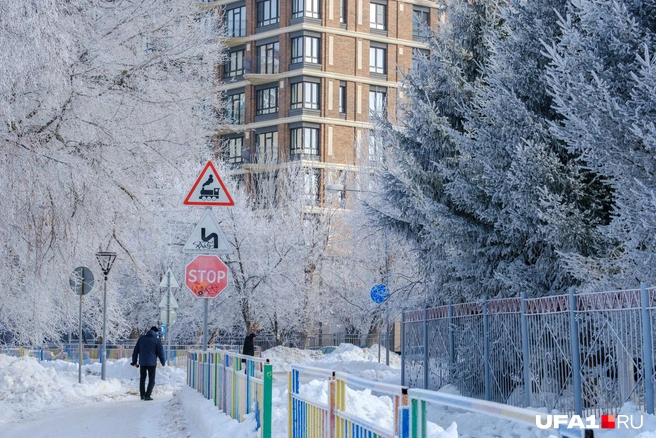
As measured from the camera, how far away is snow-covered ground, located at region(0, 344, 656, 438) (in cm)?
905

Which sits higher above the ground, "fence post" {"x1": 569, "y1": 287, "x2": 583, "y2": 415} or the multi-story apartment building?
the multi-story apartment building

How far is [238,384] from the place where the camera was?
40.4 feet

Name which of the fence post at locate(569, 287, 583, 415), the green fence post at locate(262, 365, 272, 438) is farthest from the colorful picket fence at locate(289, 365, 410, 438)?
the fence post at locate(569, 287, 583, 415)

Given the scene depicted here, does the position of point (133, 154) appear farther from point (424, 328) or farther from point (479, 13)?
point (479, 13)

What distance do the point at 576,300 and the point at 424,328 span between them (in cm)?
745

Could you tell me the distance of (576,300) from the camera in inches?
473

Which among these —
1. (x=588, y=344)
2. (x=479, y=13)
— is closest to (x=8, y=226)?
(x=588, y=344)

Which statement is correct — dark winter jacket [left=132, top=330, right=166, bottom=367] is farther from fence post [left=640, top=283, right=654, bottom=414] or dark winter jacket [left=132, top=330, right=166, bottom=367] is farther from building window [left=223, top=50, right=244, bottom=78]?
building window [left=223, top=50, right=244, bottom=78]

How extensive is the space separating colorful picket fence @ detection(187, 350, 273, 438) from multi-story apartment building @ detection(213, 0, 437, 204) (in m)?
46.0

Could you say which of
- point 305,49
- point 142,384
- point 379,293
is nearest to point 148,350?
point 142,384

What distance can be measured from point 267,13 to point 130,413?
51385 mm

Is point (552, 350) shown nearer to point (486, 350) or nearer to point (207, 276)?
point (486, 350)

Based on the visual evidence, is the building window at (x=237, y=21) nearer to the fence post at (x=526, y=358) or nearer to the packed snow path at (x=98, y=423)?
the packed snow path at (x=98, y=423)

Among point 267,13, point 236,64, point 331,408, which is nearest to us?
point 331,408
